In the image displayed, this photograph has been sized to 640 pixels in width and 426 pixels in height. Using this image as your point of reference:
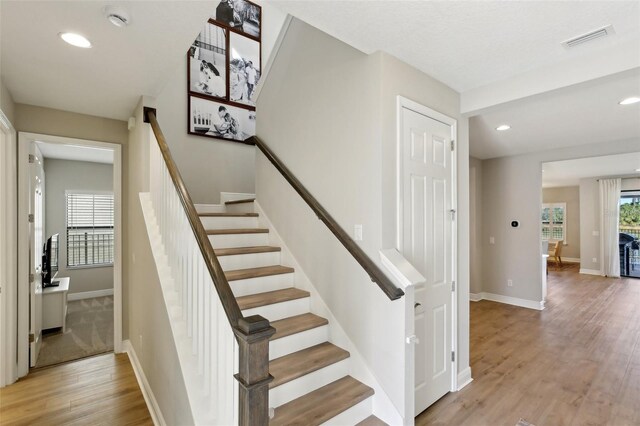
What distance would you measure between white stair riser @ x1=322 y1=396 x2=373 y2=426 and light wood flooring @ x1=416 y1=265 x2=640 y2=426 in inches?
17.3

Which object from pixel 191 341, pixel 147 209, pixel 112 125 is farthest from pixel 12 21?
pixel 191 341

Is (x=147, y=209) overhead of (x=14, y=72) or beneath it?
beneath

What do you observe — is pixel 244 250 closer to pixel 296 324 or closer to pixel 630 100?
pixel 296 324

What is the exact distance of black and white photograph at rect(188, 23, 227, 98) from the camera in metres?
4.20

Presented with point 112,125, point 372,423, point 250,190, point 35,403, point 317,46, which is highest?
point 317,46

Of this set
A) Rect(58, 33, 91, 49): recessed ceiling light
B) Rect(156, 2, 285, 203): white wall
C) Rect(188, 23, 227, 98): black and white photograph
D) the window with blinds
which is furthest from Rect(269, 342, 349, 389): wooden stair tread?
the window with blinds

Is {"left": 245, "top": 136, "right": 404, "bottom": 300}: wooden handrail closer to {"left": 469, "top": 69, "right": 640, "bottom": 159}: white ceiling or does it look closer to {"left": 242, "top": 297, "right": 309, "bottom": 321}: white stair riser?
{"left": 242, "top": 297, "right": 309, "bottom": 321}: white stair riser

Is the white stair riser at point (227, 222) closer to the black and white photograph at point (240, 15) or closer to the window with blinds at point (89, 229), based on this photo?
the black and white photograph at point (240, 15)

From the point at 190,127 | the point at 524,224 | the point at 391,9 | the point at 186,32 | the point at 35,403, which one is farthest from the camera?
the point at 524,224

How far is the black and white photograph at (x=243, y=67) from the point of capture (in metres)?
4.54

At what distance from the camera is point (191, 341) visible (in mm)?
1916

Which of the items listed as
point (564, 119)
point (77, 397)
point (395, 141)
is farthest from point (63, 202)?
point (564, 119)

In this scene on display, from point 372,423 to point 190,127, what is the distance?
389cm

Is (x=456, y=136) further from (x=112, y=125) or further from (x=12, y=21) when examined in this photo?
(x=112, y=125)
